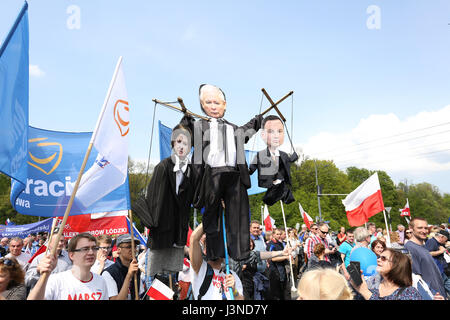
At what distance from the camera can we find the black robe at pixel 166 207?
327 cm

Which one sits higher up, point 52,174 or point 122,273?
point 52,174

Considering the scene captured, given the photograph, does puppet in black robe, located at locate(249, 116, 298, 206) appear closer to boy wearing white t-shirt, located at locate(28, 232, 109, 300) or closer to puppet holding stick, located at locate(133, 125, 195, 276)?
puppet holding stick, located at locate(133, 125, 195, 276)

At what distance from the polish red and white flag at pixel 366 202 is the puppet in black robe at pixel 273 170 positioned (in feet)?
20.8

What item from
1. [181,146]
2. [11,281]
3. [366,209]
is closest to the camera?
[11,281]

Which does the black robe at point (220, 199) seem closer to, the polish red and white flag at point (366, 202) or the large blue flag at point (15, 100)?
the large blue flag at point (15, 100)

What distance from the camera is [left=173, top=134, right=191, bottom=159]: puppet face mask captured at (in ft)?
11.1

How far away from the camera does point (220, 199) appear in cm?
328

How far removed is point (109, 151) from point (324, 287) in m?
2.24

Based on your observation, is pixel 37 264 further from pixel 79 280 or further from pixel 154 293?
pixel 154 293

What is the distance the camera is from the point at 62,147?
600 cm

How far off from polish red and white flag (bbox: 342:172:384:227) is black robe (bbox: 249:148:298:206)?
6.34 m

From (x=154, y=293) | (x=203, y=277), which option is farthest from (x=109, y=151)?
(x=203, y=277)
